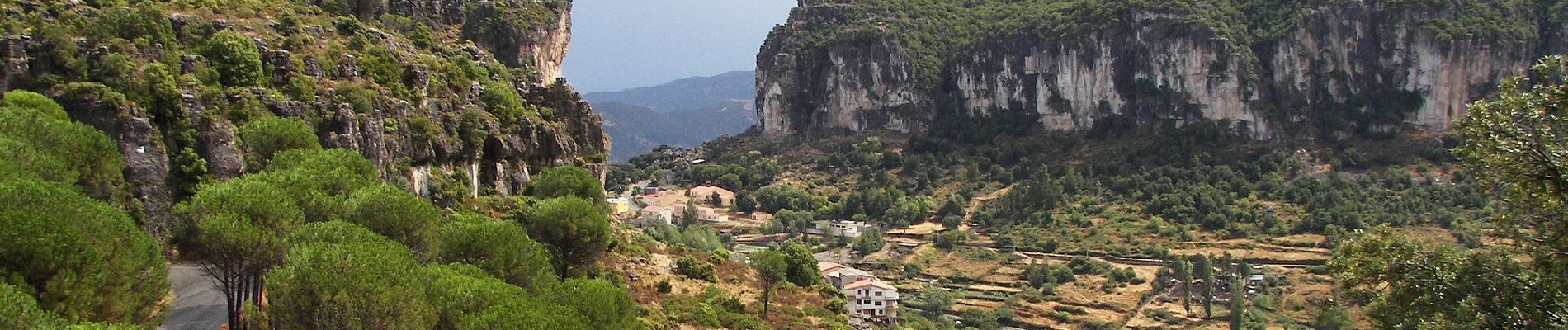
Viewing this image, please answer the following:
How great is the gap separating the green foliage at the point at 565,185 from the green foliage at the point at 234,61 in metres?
9.22

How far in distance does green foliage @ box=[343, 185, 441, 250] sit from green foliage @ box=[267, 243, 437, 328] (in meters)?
5.23

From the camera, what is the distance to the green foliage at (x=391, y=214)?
2380 cm

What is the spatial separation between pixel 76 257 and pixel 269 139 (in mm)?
13524

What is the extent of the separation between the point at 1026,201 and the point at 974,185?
10062 mm

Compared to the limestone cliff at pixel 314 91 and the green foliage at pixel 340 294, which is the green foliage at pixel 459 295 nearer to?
the green foliage at pixel 340 294

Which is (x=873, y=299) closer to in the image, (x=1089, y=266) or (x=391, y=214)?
(x=1089, y=266)

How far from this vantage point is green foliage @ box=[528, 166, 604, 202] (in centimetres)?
3775

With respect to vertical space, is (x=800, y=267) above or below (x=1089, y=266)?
above

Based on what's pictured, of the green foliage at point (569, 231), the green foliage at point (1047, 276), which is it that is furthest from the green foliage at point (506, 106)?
the green foliage at point (1047, 276)

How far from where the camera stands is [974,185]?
332 feet

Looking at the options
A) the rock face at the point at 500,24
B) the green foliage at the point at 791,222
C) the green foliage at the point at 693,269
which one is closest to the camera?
the green foliage at the point at 693,269

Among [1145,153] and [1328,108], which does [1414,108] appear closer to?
[1328,108]

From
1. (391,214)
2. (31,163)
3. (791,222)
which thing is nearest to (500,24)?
(391,214)

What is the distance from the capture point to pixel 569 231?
1276 inches
